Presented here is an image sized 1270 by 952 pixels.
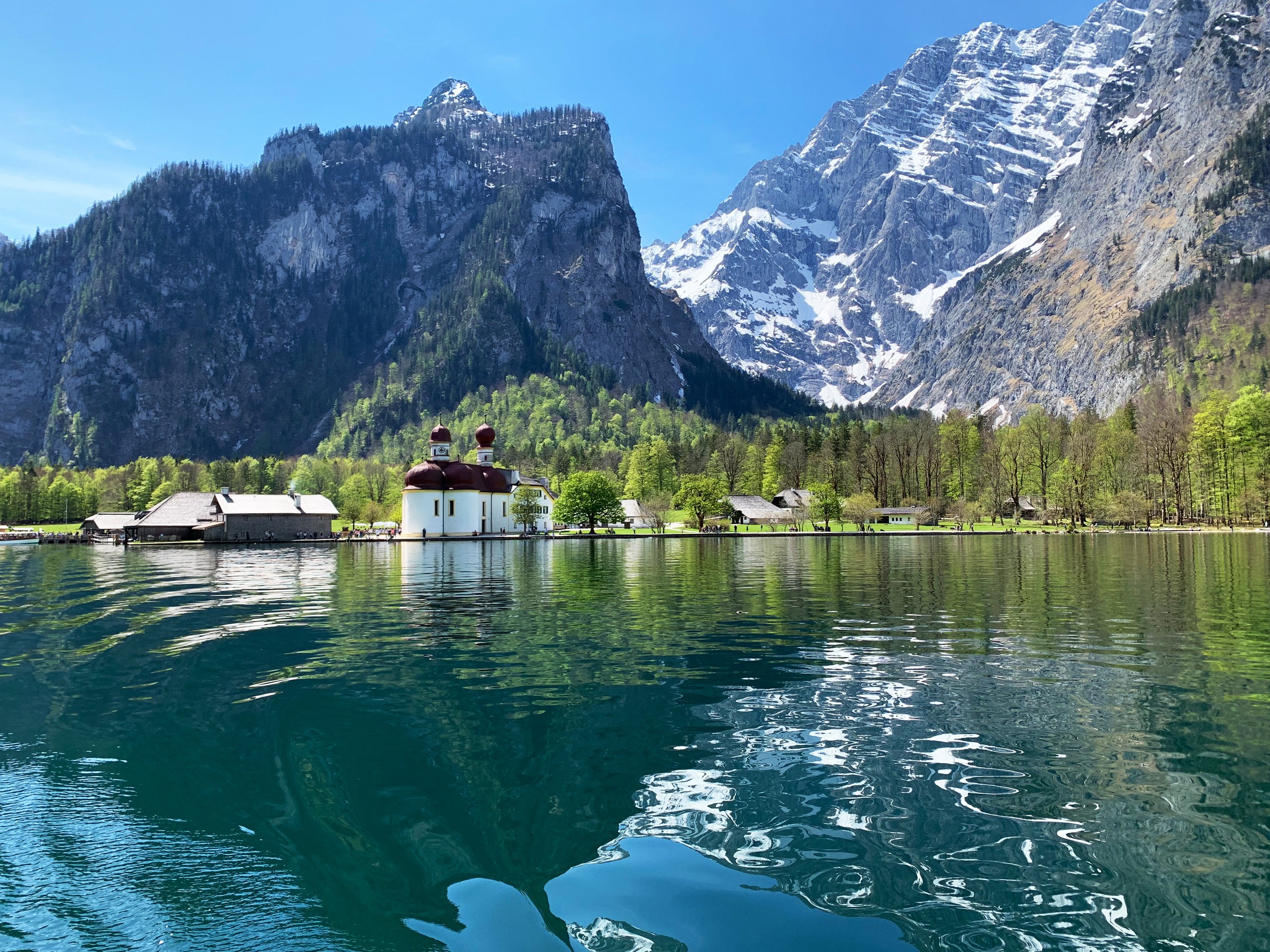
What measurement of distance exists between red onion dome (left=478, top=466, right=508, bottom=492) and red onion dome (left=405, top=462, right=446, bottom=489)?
800cm

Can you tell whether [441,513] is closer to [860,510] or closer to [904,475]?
[860,510]

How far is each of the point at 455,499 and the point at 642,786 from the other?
12164cm

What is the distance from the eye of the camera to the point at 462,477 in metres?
129

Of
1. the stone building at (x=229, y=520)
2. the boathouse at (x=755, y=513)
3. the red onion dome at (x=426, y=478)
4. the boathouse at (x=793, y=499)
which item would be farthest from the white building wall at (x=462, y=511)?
the boathouse at (x=793, y=499)

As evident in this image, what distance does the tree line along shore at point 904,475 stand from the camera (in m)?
116

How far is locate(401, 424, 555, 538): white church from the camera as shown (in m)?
126

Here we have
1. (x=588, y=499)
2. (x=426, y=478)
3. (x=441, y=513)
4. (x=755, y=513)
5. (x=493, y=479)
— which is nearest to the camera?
(x=588, y=499)

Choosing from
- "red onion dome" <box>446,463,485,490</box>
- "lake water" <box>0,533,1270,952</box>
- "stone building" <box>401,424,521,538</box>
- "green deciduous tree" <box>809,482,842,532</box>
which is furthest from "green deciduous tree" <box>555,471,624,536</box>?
"lake water" <box>0,533,1270,952</box>

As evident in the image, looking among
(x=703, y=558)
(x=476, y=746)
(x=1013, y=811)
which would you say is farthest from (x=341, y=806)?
(x=703, y=558)

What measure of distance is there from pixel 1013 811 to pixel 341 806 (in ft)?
29.5

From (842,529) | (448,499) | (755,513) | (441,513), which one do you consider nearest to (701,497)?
(755,513)

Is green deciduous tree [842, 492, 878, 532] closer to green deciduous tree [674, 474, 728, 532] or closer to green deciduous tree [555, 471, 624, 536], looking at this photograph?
green deciduous tree [674, 474, 728, 532]

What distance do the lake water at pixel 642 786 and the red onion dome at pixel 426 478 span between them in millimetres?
100923

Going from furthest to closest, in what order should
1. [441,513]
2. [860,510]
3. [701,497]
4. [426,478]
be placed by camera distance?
[441,513], [426,478], [860,510], [701,497]
